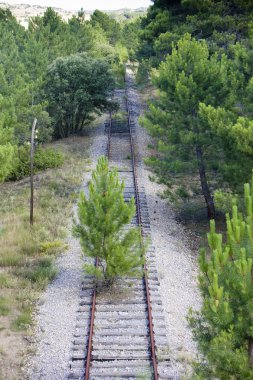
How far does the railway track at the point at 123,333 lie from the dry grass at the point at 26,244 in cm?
154

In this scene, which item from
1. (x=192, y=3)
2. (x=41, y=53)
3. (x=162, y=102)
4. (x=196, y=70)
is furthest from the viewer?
(x=41, y=53)

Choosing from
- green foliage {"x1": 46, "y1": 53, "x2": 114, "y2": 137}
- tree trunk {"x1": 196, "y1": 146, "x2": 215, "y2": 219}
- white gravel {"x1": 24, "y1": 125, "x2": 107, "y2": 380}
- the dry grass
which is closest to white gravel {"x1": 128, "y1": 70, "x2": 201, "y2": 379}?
tree trunk {"x1": 196, "y1": 146, "x2": 215, "y2": 219}

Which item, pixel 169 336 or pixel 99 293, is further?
pixel 99 293

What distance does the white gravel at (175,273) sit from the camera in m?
11.7

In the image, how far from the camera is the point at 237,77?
17.7 meters

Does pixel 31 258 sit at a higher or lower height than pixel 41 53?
lower

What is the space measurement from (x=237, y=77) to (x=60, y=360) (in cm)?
1227

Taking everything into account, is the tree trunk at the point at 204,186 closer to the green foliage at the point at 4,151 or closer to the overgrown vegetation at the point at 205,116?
the overgrown vegetation at the point at 205,116

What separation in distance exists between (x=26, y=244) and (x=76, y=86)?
64.3ft

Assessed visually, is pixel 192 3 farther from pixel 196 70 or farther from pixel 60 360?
pixel 60 360

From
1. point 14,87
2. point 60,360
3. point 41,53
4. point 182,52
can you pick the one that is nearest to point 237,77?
point 182,52

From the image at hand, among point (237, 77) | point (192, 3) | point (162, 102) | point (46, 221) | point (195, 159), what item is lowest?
point (46, 221)

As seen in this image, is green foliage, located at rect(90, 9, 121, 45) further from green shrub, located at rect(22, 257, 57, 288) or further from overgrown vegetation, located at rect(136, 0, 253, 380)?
green shrub, located at rect(22, 257, 57, 288)

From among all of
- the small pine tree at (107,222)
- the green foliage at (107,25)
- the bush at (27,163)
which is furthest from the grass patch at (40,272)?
the green foliage at (107,25)
